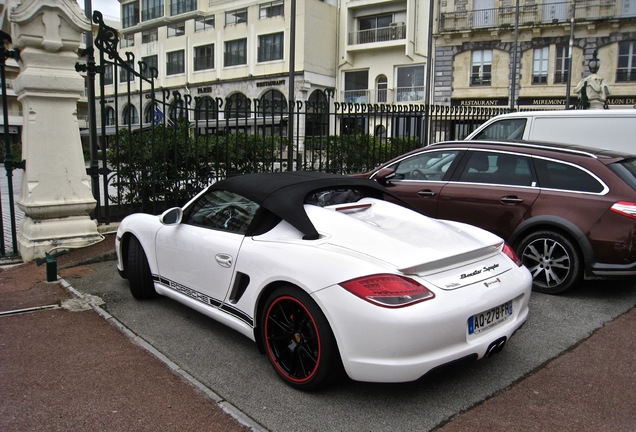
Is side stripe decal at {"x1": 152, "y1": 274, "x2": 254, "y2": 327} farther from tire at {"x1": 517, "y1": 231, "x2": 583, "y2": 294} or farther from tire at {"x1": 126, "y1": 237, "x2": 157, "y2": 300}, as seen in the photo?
tire at {"x1": 517, "y1": 231, "x2": 583, "y2": 294}

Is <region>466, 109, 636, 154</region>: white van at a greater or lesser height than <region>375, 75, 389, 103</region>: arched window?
lesser

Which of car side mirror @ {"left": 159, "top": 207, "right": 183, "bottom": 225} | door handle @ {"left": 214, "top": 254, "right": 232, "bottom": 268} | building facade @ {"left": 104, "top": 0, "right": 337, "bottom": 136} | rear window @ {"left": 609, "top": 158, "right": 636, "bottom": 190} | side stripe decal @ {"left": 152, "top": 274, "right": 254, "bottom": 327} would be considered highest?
building facade @ {"left": 104, "top": 0, "right": 337, "bottom": 136}

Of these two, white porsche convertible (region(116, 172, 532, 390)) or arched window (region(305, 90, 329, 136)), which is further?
arched window (region(305, 90, 329, 136))

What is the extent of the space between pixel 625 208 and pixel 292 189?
11.1ft

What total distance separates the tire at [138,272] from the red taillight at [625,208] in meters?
4.56

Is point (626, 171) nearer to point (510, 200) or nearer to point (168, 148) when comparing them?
point (510, 200)

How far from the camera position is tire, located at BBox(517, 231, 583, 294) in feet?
17.4

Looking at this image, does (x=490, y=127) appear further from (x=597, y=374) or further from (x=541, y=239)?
(x=597, y=374)

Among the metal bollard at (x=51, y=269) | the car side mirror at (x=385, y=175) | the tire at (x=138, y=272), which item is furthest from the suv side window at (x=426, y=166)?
the metal bollard at (x=51, y=269)

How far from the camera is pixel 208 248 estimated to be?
405cm

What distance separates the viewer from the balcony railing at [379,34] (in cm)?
3991

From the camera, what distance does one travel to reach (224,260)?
3.87 m

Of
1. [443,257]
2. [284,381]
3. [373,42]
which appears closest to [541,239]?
[443,257]

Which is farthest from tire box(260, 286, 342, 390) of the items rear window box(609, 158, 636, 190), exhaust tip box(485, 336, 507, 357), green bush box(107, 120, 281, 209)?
green bush box(107, 120, 281, 209)
